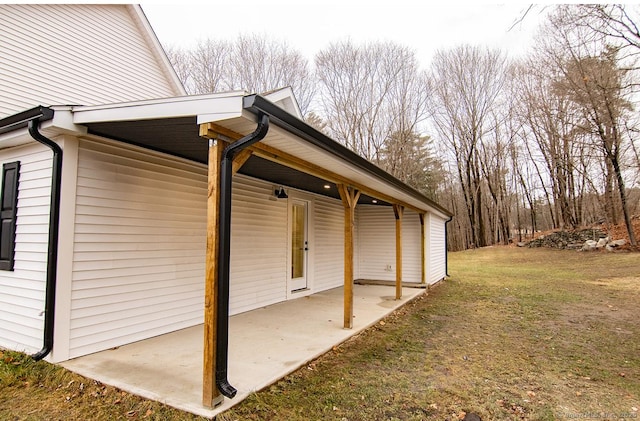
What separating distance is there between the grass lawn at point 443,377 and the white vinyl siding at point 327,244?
2.28 m

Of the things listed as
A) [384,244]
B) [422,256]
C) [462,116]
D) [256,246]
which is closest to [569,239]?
[462,116]

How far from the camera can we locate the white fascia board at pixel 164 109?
2.57 meters

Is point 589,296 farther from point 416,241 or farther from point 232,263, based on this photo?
point 232,263

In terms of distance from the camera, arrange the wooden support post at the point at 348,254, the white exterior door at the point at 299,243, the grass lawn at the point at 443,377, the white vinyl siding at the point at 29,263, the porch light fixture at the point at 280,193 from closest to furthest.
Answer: the grass lawn at the point at 443,377
the white vinyl siding at the point at 29,263
the wooden support post at the point at 348,254
the porch light fixture at the point at 280,193
the white exterior door at the point at 299,243

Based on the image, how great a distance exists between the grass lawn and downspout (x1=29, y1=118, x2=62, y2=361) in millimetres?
262

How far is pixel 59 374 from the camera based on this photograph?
3090 mm

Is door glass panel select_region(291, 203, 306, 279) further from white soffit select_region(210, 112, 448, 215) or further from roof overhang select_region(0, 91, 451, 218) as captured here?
roof overhang select_region(0, 91, 451, 218)

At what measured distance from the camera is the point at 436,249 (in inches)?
394

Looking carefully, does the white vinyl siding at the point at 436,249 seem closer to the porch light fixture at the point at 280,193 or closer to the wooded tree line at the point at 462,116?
the porch light fixture at the point at 280,193

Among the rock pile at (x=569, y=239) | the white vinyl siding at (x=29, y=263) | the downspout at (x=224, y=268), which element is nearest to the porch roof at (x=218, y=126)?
the downspout at (x=224, y=268)

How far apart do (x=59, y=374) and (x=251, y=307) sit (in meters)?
2.95

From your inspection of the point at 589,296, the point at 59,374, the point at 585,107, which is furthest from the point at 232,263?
the point at 585,107

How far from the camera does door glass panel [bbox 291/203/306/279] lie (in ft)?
23.2

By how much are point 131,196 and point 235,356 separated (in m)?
2.17
